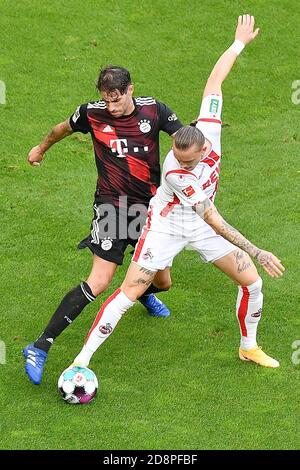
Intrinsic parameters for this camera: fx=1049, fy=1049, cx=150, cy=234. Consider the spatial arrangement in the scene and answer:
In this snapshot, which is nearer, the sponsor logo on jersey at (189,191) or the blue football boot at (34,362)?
the sponsor logo on jersey at (189,191)

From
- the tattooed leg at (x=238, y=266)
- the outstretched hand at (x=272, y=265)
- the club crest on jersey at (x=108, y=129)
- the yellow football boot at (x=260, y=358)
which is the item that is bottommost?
the yellow football boot at (x=260, y=358)

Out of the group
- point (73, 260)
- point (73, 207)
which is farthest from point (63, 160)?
point (73, 260)

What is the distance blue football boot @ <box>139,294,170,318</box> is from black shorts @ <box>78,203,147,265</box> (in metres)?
0.93

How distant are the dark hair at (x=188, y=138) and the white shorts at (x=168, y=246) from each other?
3.00ft

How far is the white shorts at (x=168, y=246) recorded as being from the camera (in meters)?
8.98

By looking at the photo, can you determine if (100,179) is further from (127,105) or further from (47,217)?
(47,217)

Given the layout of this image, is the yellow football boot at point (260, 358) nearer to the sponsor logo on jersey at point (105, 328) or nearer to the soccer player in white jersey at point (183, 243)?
the soccer player in white jersey at point (183, 243)

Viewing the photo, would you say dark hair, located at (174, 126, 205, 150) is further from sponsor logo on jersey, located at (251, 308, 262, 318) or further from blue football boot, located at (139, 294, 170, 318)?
blue football boot, located at (139, 294, 170, 318)

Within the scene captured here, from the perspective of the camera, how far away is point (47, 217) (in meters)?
12.0

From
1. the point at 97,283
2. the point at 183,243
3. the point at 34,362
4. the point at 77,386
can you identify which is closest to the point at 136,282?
the point at 97,283

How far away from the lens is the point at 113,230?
933cm

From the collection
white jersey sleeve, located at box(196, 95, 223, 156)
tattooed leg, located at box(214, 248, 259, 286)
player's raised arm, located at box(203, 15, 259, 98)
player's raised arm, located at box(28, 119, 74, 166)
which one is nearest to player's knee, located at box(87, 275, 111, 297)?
tattooed leg, located at box(214, 248, 259, 286)

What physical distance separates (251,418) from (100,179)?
2.54 m

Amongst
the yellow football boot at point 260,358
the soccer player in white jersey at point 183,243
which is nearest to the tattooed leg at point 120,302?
the soccer player in white jersey at point 183,243
